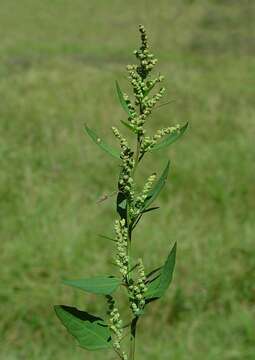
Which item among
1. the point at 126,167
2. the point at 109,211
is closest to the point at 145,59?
the point at 126,167

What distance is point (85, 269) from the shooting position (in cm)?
389

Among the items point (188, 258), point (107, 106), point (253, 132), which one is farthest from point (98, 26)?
point (188, 258)

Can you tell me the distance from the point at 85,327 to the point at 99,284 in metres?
0.08

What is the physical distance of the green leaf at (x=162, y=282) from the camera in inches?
33.8

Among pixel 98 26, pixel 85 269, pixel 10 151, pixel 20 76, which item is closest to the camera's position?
pixel 85 269

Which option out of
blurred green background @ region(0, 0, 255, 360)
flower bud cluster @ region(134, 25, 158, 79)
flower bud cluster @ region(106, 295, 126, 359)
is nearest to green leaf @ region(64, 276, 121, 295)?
flower bud cluster @ region(106, 295, 126, 359)

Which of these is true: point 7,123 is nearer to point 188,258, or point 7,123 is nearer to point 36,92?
point 36,92

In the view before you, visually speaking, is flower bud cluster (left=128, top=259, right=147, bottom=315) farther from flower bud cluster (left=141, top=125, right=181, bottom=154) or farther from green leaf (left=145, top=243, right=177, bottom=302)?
flower bud cluster (left=141, top=125, right=181, bottom=154)

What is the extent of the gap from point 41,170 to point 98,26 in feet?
40.1

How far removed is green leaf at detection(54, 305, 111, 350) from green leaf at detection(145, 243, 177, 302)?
3.2 inches

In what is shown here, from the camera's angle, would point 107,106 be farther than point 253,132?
Yes

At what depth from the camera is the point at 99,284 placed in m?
0.88

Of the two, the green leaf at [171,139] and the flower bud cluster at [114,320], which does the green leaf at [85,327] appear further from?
the green leaf at [171,139]

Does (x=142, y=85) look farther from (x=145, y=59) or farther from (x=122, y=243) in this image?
(x=122, y=243)
